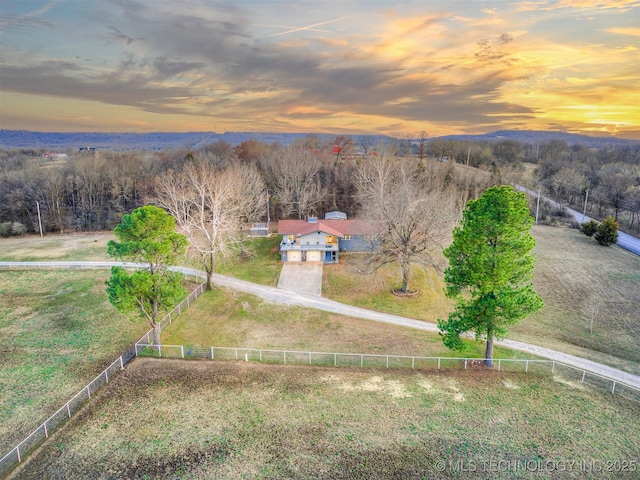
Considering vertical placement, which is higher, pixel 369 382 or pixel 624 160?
pixel 624 160

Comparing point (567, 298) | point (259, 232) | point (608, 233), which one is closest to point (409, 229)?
point (567, 298)

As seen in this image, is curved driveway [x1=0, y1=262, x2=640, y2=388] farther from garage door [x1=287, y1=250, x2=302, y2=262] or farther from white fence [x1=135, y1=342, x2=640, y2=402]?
garage door [x1=287, y1=250, x2=302, y2=262]

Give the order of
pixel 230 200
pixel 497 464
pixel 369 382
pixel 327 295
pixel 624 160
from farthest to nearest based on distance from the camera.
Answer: pixel 624 160, pixel 230 200, pixel 327 295, pixel 369 382, pixel 497 464

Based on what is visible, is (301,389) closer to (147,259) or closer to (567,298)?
(147,259)

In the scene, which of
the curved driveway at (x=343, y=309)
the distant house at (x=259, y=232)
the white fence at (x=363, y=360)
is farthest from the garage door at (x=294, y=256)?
the white fence at (x=363, y=360)

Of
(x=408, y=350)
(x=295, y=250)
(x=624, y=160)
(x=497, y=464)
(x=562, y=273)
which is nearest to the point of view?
(x=497, y=464)

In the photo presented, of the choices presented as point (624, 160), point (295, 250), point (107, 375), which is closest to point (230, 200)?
point (295, 250)

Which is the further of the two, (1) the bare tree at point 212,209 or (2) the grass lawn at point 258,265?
(2) the grass lawn at point 258,265

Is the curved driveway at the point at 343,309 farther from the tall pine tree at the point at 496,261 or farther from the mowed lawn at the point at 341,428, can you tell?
the tall pine tree at the point at 496,261

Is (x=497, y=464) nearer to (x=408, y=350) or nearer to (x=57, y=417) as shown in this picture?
(x=408, y=350)
